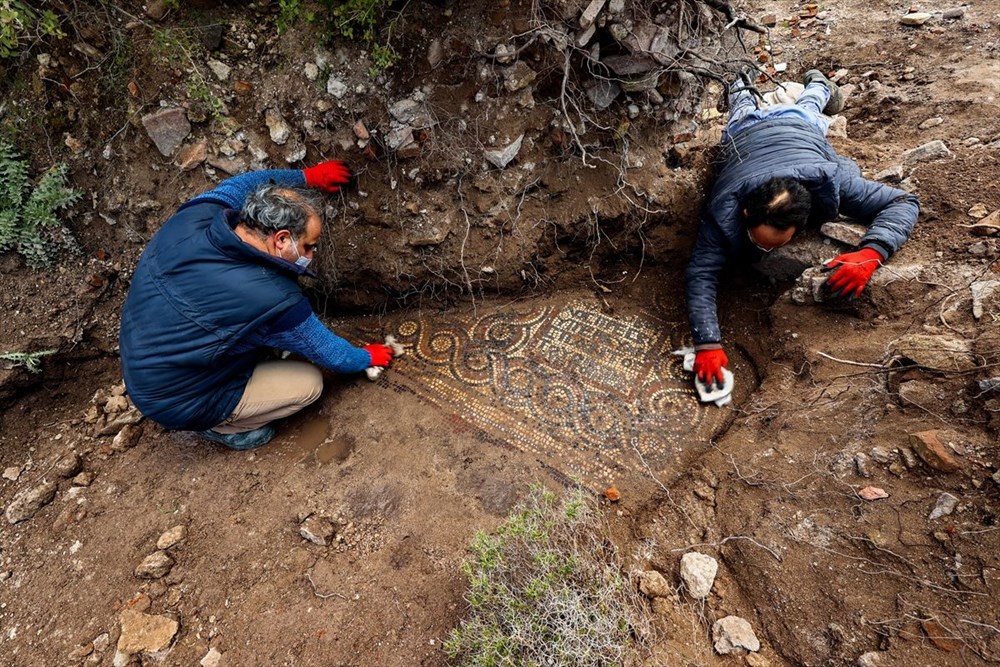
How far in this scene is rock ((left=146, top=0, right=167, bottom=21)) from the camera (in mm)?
2566

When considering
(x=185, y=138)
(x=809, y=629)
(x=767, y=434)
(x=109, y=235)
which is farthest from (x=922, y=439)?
(x=109, y=235)

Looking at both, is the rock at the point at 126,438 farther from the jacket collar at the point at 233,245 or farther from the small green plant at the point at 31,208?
the jacket collar at the point at 233,245

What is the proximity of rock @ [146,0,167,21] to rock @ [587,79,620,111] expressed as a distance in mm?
2281

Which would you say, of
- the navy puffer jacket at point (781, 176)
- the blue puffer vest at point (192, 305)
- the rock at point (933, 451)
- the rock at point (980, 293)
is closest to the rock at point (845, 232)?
the navy puffer jacket at point (781, 176)

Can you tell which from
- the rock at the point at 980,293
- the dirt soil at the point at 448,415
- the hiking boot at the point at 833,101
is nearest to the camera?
the dirt soil at the point at 448,415

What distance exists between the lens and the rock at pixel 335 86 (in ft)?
8.81

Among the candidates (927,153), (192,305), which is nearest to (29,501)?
(192,305)

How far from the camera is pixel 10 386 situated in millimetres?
2721

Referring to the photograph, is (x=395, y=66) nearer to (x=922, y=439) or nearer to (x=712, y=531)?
(x=712, y=531)

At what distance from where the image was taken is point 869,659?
172cm

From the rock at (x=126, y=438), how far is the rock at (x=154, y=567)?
712mm

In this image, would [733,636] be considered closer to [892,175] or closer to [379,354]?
[379,354]

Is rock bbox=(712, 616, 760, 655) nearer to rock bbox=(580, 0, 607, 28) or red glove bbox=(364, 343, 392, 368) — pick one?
red glove bbox=(364, 343, 392, 368)

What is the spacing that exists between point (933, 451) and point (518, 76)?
2585mm
